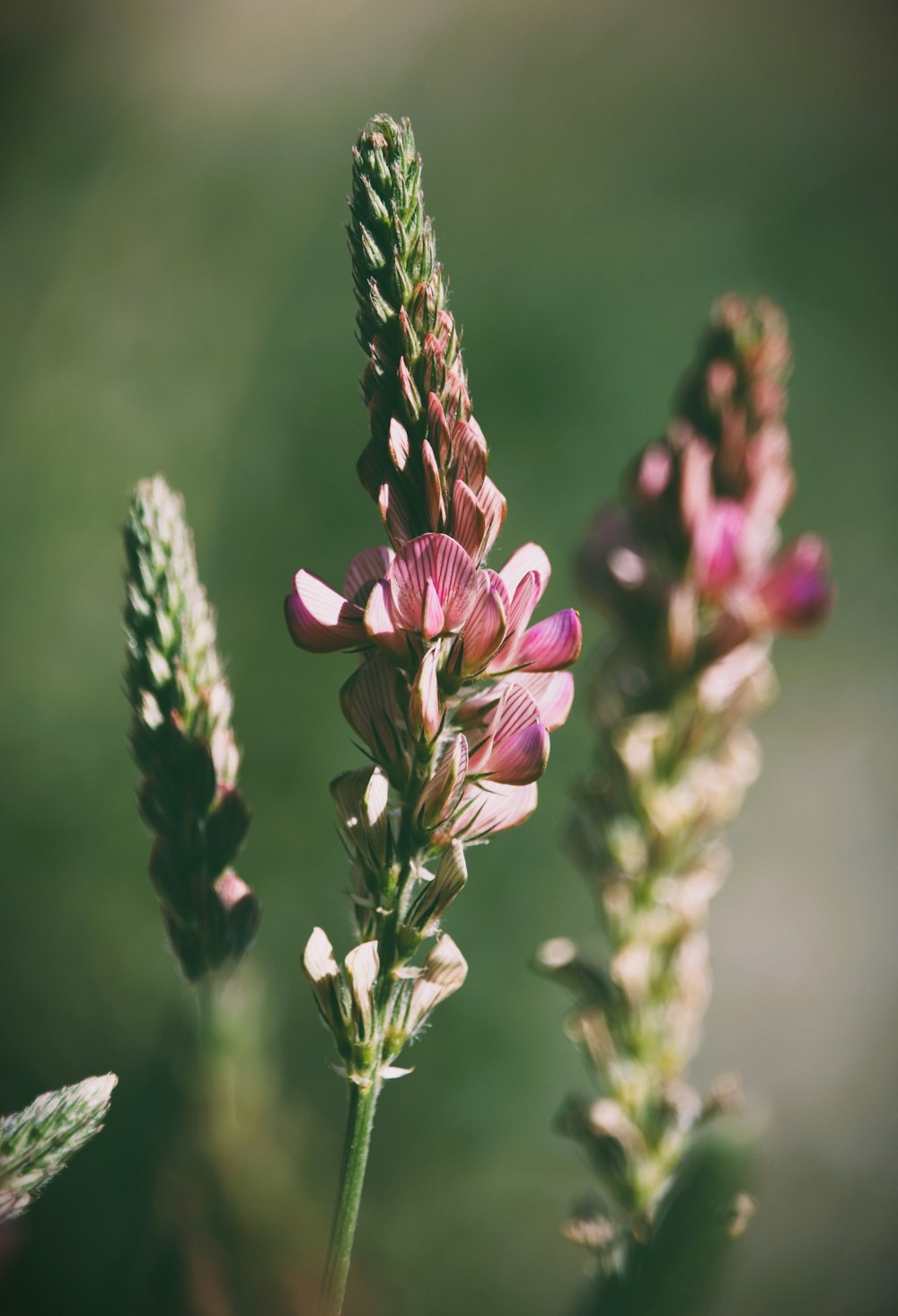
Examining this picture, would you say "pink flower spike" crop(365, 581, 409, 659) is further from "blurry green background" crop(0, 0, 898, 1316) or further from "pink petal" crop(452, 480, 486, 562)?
"blurry green background" crop(0, 0, 898, 1316)

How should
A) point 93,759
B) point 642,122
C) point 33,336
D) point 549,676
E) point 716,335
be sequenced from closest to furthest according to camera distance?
point 549,676 → point 716,335 → point 93,759 → point 33,336 → point 642,122

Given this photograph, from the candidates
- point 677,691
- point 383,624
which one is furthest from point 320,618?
point 677,691

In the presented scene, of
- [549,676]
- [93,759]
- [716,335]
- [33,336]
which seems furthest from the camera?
[33,336]

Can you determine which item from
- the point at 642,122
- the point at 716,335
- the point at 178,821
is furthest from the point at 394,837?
the point at 642,122

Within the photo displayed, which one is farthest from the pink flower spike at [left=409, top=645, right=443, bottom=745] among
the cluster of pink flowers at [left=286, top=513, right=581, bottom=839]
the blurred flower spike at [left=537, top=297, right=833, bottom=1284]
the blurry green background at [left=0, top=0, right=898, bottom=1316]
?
the blurry green background at [left=0, top=0, right=898, bottom=1316]

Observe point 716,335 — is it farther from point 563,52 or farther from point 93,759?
point 563,52
